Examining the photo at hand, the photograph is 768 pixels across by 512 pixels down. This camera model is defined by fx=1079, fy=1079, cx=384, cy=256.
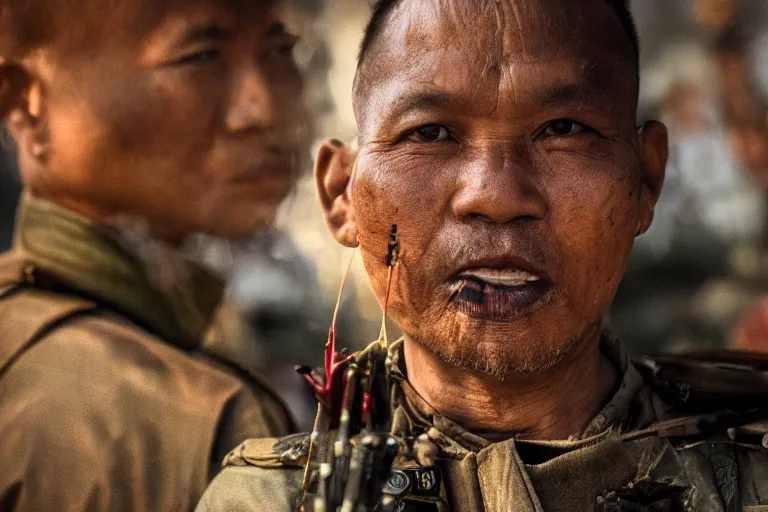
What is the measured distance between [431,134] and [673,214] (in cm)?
210

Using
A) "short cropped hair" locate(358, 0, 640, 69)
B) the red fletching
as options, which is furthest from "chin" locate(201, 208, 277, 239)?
the red fletching

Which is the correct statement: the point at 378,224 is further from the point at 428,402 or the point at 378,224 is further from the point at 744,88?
the point at 744,88

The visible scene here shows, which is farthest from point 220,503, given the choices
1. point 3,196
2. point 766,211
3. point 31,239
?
point 766,211

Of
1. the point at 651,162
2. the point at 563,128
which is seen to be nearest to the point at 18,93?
the point at 563,128

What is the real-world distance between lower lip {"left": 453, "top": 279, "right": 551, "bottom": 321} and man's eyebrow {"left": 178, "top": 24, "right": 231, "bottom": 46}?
1461 mm

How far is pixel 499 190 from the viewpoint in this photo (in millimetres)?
2055

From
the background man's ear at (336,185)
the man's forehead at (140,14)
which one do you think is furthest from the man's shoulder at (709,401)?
the man's forehead at (140,14)

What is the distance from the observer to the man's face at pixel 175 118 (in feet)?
10.3

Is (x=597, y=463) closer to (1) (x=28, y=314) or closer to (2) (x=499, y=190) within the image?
(2) (x=499, y=190)

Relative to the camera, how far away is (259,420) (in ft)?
9.82

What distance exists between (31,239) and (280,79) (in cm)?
88

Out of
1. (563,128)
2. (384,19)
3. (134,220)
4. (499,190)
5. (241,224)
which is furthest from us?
(241,224)

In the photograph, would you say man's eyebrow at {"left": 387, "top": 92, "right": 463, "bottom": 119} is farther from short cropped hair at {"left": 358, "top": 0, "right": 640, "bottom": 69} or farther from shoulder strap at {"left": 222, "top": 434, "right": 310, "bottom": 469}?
shoulder strap at {"left": 222, "top": 434, "right": 310, "bottom": 469}

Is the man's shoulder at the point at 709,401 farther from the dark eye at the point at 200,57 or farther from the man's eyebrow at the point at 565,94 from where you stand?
the dark eye at the point at 200,57
